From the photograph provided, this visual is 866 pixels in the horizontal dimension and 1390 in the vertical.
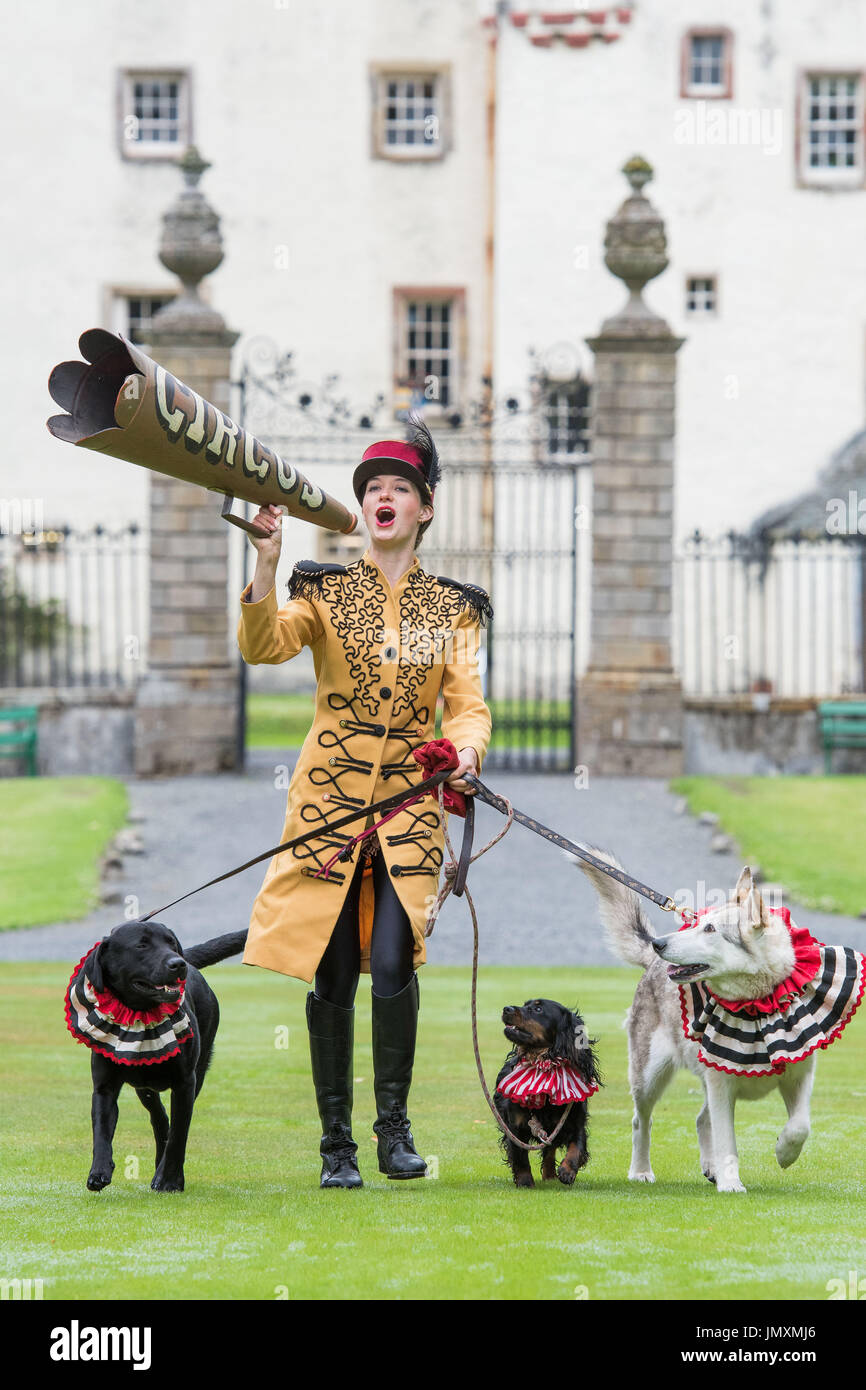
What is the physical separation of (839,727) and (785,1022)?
510 inches

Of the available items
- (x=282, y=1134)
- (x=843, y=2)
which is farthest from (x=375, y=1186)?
(x=843, y=2)

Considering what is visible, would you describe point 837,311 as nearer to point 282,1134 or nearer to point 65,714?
point 65,714

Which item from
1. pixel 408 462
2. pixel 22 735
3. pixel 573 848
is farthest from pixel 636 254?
pixel 573 848

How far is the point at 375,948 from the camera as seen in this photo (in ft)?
17.6

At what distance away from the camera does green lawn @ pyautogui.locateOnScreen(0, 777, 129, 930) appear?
13.2 meters

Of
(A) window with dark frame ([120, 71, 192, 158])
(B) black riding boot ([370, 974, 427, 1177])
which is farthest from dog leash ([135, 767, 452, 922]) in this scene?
(A) window with dark frame ([120, 71, 192, 158])

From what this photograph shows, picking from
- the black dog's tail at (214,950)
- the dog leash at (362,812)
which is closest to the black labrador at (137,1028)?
the dog leash at (362,812)

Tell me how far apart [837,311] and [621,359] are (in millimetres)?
11674

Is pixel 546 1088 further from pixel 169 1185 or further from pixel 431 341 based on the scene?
pixel 431 341

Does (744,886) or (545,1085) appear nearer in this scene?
(744,886)

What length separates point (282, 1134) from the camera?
20.8ft

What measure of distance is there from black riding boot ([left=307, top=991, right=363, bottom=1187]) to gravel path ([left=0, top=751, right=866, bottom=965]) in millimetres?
6304

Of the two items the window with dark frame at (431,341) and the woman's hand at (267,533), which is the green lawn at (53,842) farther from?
the window with dark frame at (431,341)

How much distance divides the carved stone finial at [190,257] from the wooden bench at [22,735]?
3.90 meters
